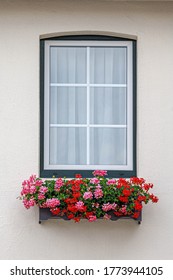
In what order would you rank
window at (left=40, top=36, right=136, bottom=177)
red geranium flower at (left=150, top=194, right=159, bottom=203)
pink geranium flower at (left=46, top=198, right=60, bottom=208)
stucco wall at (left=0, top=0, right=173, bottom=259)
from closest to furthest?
pink geranium flower at (left=46, top=198, right=60, bottom=208) → red geranium flower at (left=150, top=194, right=159, bottom=203) → stucco wall at (left=0, top=0, right=173, bottom=259) → window at (left=40, top=36, right=136, bottom=177)

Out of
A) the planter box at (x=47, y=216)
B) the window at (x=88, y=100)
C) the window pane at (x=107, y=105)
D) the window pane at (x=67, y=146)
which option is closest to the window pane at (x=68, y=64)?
the window at (x=88, y=100)

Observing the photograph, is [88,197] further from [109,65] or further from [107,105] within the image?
[109,65]

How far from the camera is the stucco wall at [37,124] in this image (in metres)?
6.14

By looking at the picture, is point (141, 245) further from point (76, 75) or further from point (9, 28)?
point (9, 28)

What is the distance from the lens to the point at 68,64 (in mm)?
6402

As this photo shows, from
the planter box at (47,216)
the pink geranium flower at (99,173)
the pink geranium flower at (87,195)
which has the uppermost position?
→ the pink geranium flower at (99,173)

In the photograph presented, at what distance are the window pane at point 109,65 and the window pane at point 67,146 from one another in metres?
0.61

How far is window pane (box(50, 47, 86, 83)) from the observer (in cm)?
639

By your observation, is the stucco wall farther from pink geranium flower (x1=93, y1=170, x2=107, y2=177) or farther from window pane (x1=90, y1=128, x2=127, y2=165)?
pink geranium flower (x1=93, y1=170, x2=107, y2=177)

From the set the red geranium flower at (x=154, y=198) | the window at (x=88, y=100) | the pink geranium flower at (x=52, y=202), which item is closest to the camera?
the pink geranium flower at (x=52, y=202)

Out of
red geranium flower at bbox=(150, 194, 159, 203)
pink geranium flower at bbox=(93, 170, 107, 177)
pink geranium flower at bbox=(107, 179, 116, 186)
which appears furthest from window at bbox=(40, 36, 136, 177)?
red geranium flower at bbox=(150, 194, 159, 203)

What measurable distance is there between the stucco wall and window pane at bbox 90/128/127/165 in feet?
0.77

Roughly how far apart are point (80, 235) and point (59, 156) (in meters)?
0.88

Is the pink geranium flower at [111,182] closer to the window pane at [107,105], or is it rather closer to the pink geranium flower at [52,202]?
the pink geranium flower at [52,202]
